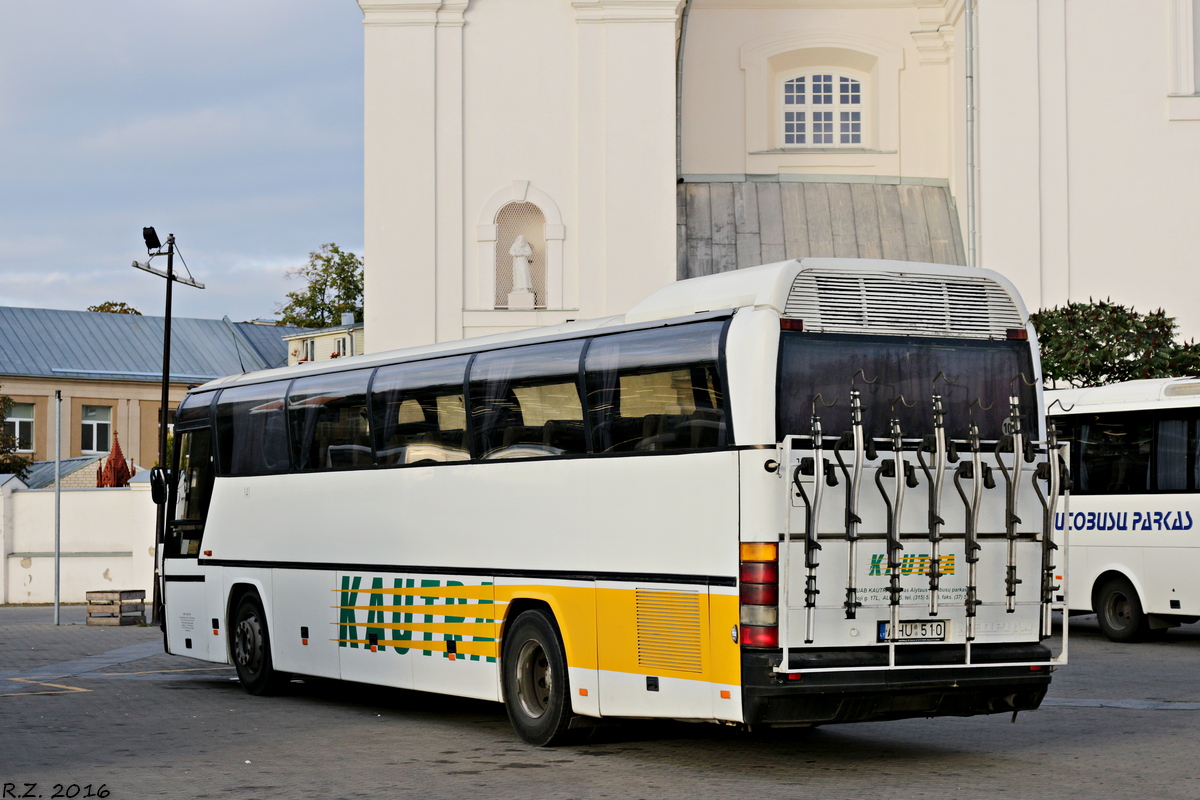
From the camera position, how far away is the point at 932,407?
10891 millimetres

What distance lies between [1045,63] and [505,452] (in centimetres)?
2548

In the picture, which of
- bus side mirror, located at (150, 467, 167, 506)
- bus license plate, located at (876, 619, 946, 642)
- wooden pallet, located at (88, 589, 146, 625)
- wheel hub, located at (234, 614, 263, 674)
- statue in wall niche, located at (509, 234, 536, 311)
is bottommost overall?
wooden pallet, located at (88, 589, 146, 625)

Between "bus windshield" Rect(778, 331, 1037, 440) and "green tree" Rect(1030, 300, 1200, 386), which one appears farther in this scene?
"green tree" Rect(1030, 300, 1200, 386)

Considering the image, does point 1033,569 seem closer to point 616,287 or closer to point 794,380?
point 794,380

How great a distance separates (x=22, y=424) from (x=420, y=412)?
241 ft

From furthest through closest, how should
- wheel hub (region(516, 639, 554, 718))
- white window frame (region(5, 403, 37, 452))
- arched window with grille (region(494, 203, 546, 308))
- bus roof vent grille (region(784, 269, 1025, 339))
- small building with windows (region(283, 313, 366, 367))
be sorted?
white window frame (region(5, 403, 37, 452)) → small building with windows (region(283, 313, 366, 367)) → arched window with grille (region(494, 203, 546, 308)) → wheel hub (region(516, 639, 554, 718)) → bus roof vent grille (region(784, 269, 1025, 339))

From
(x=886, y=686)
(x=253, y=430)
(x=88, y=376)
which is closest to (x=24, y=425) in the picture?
(x=88, y=376)

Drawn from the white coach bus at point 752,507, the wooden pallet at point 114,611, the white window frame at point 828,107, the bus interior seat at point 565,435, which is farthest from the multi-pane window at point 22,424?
the bus interior seat at point 565,435

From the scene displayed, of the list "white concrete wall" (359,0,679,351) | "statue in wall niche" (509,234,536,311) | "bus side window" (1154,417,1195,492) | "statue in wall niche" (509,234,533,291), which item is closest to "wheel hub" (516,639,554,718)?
"bus side window" (1154,417,1195,492)

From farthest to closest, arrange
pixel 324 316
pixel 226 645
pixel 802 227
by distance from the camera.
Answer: pixel 324 316 → pixel 802 227 → pixel 226 645

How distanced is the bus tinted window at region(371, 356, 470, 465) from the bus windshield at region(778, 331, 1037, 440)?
3.70m

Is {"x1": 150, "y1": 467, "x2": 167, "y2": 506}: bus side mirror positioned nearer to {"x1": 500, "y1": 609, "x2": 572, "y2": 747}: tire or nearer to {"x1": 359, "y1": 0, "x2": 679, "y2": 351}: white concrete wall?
{"x1": 500, "y1": 609, "x2": 572, "y2": 747}: tire

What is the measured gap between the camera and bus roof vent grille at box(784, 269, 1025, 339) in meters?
10.7

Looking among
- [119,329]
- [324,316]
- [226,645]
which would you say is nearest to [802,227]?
[226,645]
